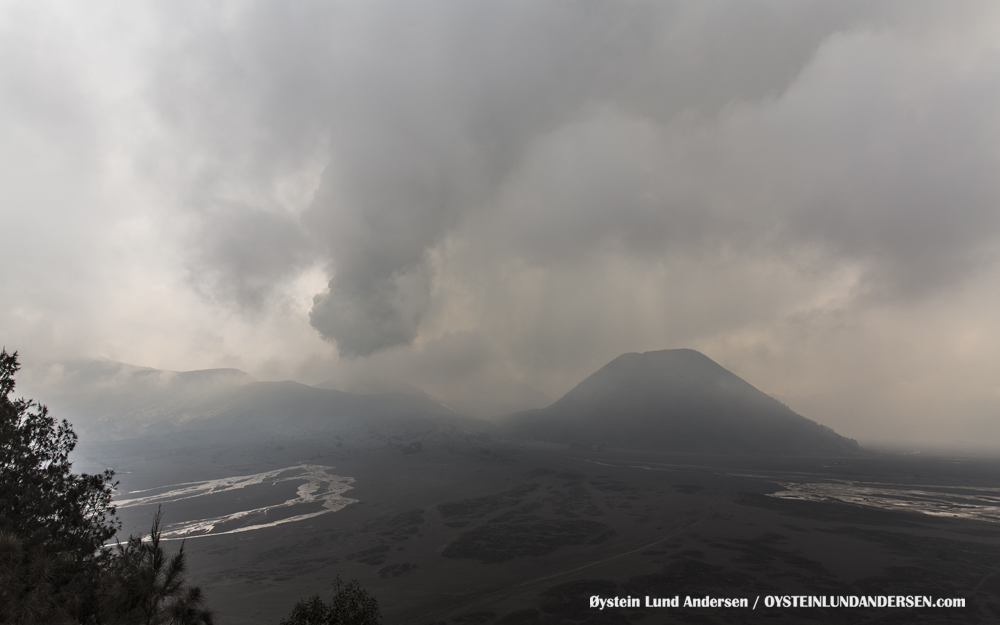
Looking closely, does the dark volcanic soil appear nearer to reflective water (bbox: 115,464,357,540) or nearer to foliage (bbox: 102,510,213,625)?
reflective water (bbox: 115,464,357,540)

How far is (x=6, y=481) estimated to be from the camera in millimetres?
26375

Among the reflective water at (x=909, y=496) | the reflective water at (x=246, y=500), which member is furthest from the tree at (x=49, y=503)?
the reflective water at (x=909, y=496)

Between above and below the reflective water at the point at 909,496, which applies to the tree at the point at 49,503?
above

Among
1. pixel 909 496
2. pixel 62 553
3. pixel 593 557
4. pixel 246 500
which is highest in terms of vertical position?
pixel 62 553

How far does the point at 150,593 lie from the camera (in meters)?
16.7

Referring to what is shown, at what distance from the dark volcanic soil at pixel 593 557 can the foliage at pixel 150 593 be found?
120 ft

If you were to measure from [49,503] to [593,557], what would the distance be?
6660cm

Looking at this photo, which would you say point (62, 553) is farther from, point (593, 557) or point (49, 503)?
point (593, 557)

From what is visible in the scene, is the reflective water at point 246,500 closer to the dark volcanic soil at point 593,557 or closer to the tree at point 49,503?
the dark volcanic soil at point 593,557

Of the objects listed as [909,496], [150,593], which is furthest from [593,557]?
[909,496]

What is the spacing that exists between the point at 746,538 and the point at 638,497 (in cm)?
4488

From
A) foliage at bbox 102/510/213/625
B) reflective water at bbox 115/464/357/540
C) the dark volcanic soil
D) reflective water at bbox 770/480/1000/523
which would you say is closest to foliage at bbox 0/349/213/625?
foliage at bbox 102/510/213/625

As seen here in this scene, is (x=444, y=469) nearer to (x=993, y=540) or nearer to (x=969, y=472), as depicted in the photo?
(x=993, y=540)

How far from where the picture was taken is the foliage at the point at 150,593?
643 inches
